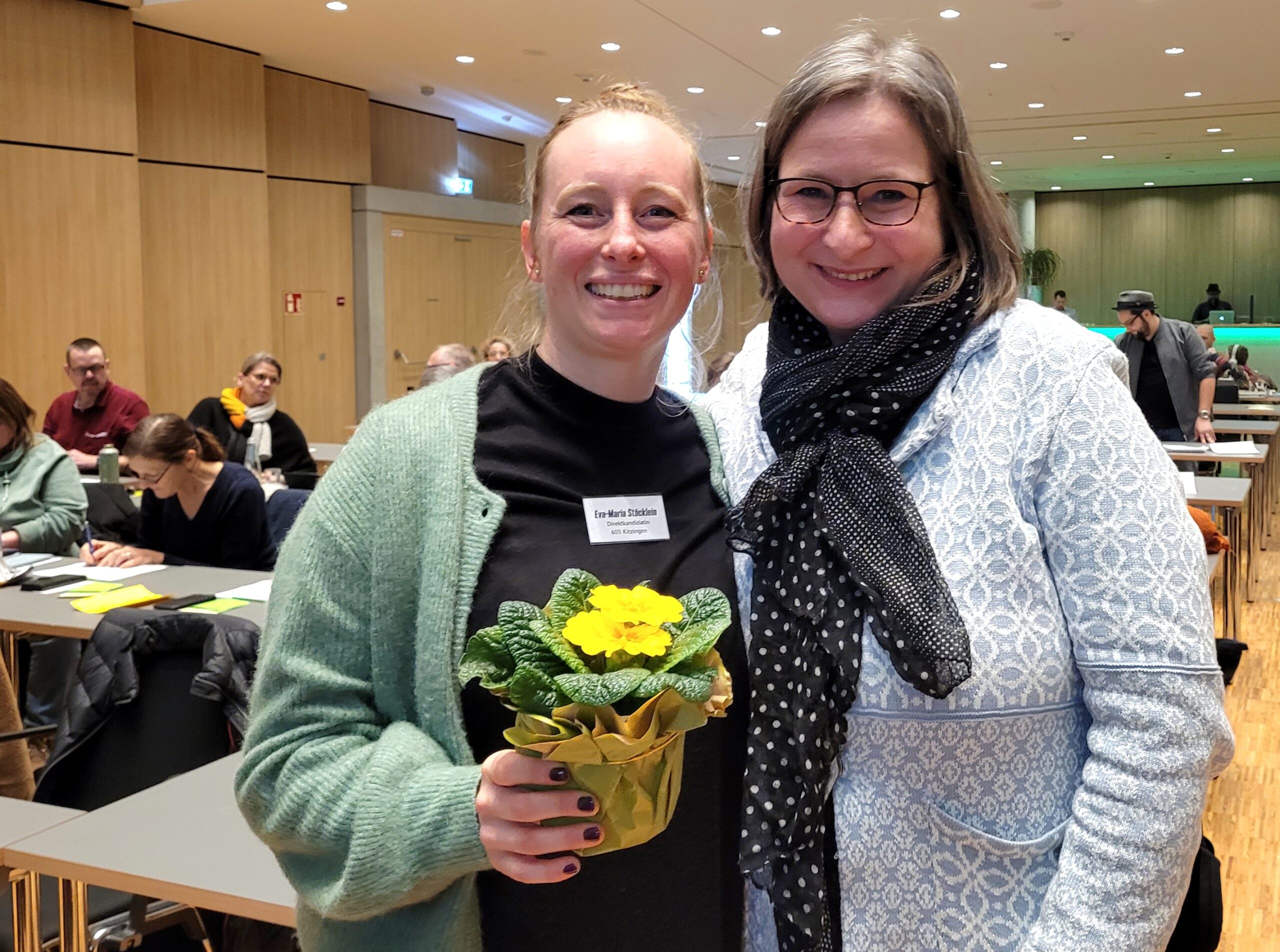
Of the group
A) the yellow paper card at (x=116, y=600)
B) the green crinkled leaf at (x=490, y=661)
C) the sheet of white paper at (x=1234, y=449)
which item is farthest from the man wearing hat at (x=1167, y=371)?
the green crinkled leaf at (x=490, y=661)

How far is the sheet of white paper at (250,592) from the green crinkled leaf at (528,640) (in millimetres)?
2868

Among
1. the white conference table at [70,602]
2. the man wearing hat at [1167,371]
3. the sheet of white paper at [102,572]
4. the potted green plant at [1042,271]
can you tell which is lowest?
the white conference table at [70,602]

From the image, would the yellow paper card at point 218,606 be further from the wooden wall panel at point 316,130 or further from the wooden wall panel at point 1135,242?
the wooden wall panel at point 1135,242

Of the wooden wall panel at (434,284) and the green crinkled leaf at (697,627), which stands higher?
the wooden wall panel at (434,284)

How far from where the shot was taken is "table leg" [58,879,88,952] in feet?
6.44

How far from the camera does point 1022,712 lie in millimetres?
1174

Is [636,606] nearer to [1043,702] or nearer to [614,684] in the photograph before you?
[614,684]

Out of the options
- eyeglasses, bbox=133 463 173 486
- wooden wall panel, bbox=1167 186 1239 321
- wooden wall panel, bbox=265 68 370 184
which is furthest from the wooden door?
wooden wall panel, bbox=1167 186 1239 321

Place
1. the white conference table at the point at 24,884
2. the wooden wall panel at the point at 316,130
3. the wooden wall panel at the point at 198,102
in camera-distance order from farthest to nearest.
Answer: the wooden wall panel at the point at 316,130, the wooden wall panel at the point at 198,102, the white conference table at the point at 24,884

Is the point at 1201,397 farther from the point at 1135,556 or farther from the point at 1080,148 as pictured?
the point at 1080,148

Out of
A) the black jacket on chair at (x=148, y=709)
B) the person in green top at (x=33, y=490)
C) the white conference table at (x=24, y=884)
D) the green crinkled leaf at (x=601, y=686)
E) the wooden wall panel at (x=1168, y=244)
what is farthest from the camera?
the wooden wall panel at (x=1168, y=244)

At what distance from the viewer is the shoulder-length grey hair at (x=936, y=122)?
4.21ft

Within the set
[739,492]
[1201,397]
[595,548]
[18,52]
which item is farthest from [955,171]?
[18,52]

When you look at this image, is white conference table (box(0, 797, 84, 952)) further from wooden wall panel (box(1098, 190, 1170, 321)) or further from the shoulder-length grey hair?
wooden wall panel (box(1098, 190, 1170, 321))
